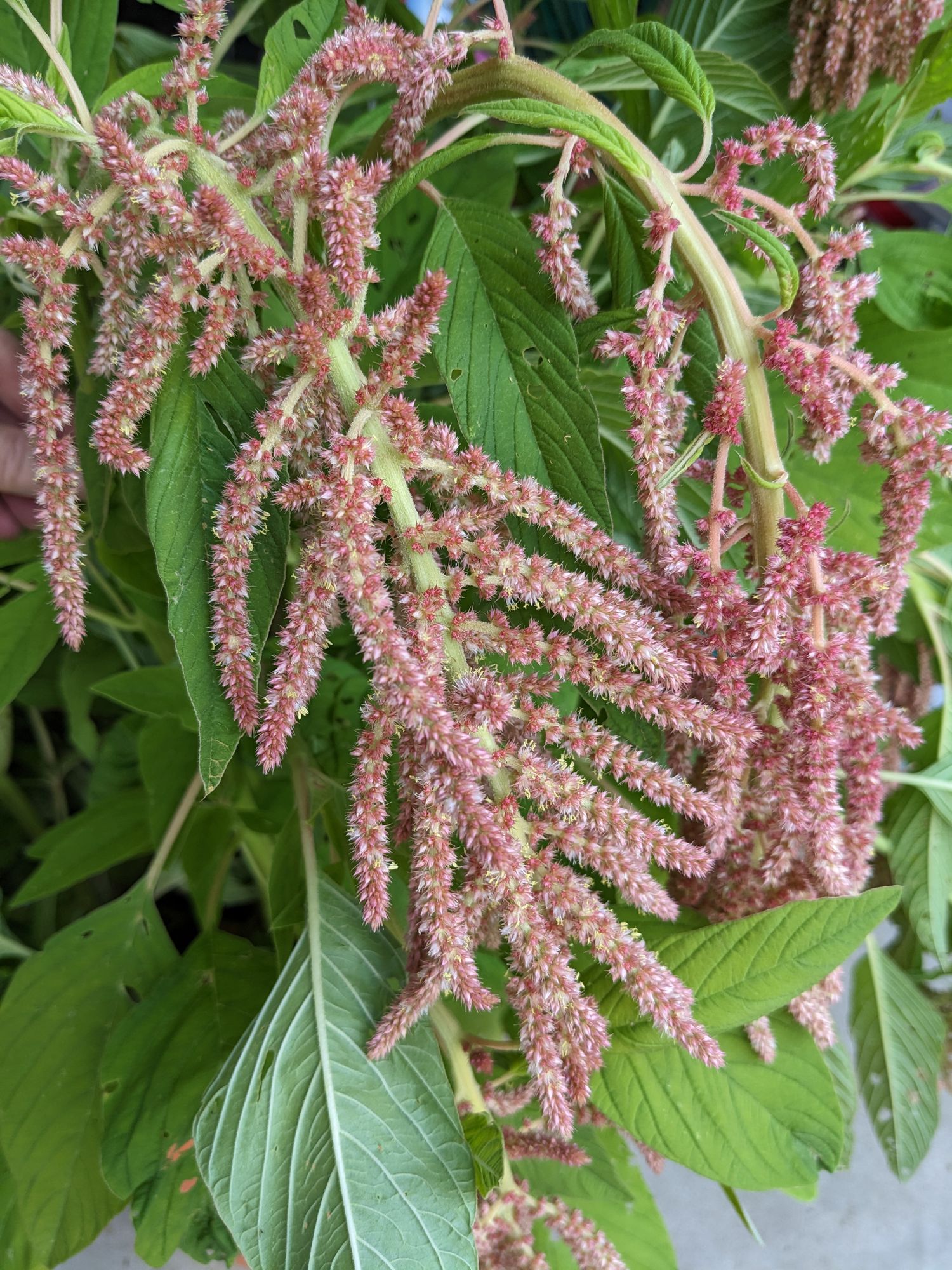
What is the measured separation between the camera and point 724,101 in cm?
53

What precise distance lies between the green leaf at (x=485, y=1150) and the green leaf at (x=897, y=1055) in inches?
17.2

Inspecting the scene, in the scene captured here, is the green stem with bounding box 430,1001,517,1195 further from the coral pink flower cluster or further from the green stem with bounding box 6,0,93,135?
the coral pink flower cluster

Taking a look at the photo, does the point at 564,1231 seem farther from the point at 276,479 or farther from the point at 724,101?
the point at 724,101

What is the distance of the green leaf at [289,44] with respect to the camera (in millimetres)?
395

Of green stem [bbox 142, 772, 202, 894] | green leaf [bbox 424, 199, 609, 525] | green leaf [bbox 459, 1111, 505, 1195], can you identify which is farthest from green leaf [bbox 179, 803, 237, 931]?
green leaf [bbox 424, 199, 609, 525]

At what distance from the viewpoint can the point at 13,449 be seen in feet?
1.68

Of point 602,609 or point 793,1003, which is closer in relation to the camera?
point 602,609

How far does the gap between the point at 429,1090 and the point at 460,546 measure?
0.87 feet

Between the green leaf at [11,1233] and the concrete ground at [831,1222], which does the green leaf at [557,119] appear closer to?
the green leaf at [11,1233]

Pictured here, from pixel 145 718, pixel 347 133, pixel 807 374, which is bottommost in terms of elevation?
pixel 145 718

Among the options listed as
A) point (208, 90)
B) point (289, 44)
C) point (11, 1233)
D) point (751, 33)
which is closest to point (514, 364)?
point (289, 44)

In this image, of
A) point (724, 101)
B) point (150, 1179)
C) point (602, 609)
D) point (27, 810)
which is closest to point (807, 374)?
point (602, 609)

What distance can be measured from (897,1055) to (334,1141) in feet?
1.79

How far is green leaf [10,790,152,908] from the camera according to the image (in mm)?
648
